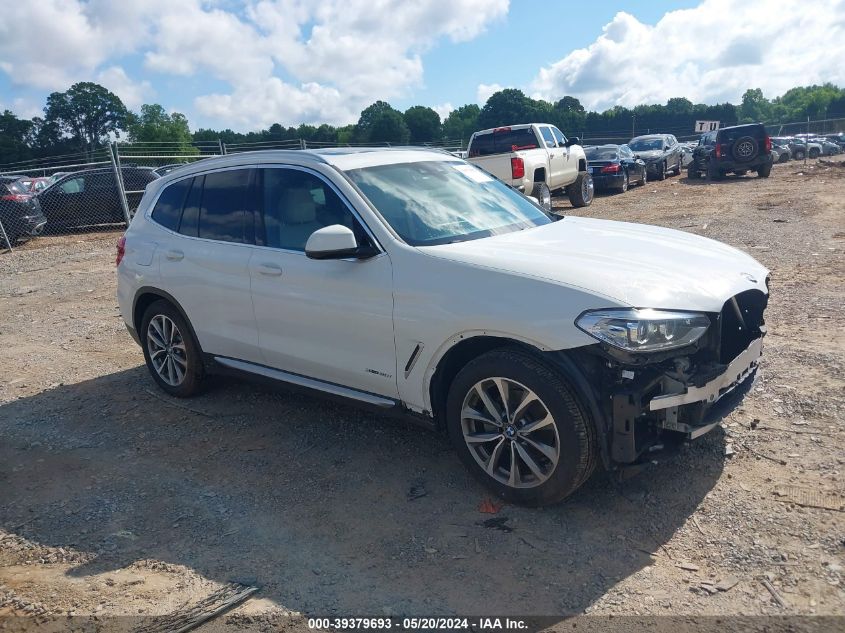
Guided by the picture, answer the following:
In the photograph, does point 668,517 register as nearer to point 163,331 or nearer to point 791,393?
point 791,393

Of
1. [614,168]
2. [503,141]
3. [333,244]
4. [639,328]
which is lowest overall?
[639,328]

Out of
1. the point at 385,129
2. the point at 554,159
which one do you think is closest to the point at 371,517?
the point at 554,159

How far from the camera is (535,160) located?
14.4m

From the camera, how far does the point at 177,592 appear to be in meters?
3.12

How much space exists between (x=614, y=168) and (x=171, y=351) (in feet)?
56.7

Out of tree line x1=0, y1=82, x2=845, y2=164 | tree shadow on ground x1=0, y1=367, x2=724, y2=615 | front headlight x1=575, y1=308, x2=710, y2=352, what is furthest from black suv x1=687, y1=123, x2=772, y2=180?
tree line x1=0, y1=82, x2=845, y2=164

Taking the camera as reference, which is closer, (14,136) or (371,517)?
(371,517)

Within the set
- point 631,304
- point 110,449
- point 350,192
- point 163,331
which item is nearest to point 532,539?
point 631,304

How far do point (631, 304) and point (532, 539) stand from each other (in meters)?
1.23

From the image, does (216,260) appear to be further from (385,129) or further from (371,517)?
(385,129)

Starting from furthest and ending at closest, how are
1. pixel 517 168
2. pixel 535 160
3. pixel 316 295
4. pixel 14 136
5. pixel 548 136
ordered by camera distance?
1. pixel 14 136
2. pixel 548 136
3. pixel 535 160
4. pixel 517 168
5. pixel 316 295

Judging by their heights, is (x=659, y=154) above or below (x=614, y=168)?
above

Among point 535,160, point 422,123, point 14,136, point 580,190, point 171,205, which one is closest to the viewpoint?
point 171,205

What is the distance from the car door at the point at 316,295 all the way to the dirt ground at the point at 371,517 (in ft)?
2.03
